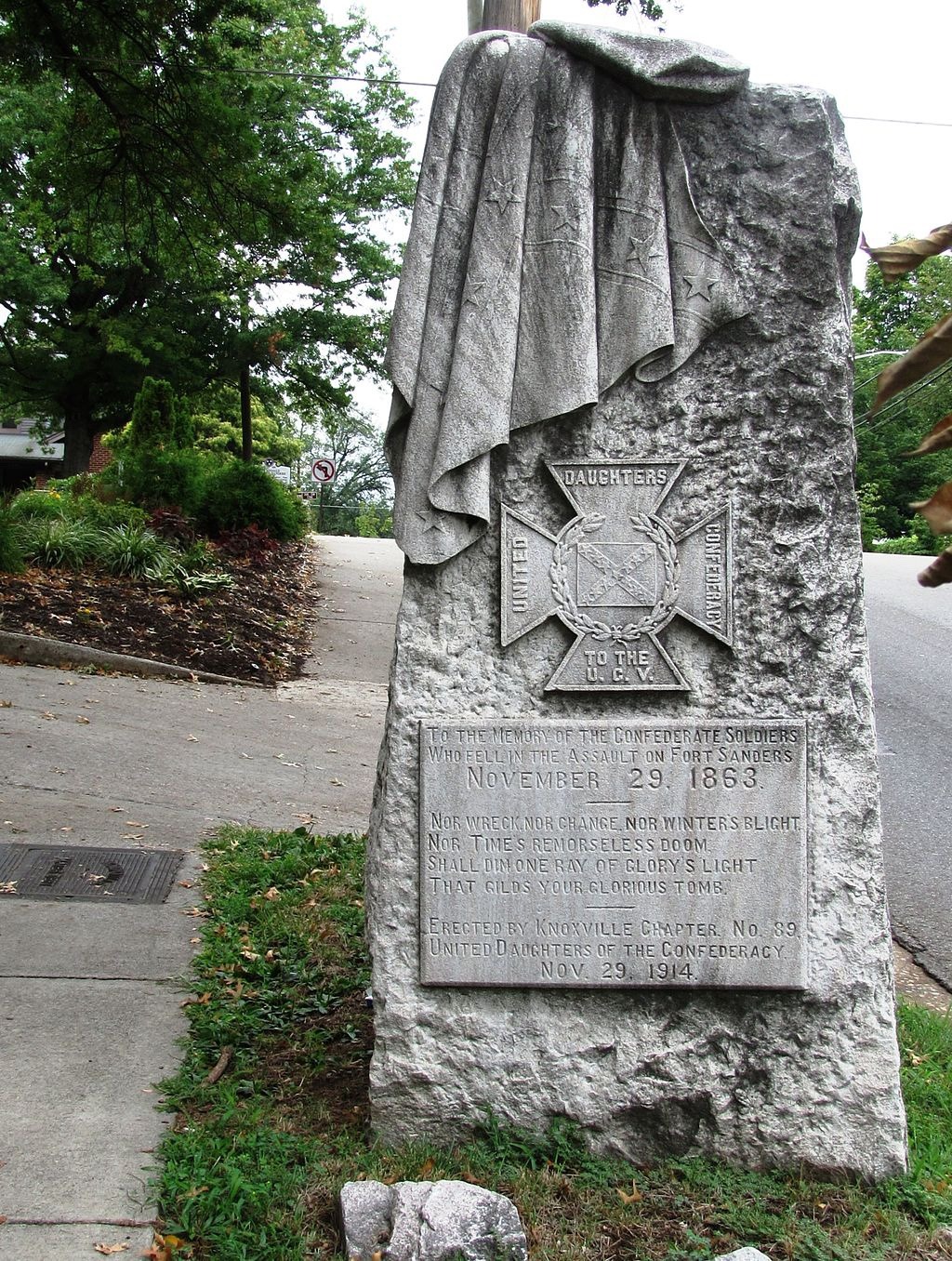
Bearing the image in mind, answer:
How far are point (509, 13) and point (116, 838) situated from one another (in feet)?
19.7

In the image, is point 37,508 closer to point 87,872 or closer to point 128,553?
point 128,553

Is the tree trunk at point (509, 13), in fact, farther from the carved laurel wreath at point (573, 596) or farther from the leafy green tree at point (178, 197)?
the carved laurel wreath at point (573, 596)

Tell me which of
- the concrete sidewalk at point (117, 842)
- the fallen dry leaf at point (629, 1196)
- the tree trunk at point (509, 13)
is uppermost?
the tree trunk at point (509, 13)

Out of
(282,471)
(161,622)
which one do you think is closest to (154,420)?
(161,622)

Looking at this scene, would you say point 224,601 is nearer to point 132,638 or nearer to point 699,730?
point 132,638

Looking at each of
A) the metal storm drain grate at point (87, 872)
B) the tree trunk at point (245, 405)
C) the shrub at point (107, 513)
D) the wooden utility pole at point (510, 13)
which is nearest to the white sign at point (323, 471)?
the tree trunk at point (245, 405)

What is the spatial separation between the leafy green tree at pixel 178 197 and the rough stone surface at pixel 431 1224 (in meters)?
7.76

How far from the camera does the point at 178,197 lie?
959 cm

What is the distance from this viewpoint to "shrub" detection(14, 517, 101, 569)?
12.4 metres

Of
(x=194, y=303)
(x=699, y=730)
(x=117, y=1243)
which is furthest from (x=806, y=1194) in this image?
(x=194, y=303)

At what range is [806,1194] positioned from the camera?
3643 mm

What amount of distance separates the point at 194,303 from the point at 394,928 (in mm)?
21762

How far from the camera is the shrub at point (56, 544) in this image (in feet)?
40.8

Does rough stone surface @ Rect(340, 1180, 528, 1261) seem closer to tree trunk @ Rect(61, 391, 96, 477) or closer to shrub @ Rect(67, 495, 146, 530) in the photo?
shrub @ Rect(67, 495, 146, 530)
